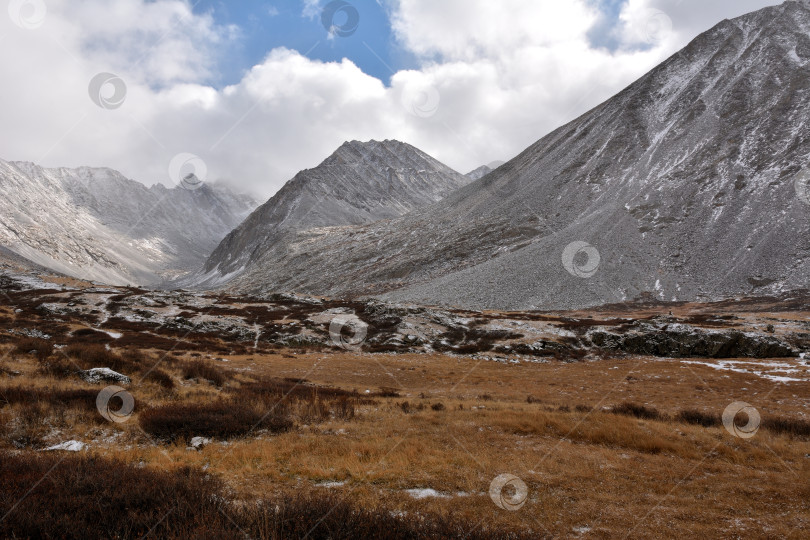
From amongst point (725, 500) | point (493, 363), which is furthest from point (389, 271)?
point (725, 500)

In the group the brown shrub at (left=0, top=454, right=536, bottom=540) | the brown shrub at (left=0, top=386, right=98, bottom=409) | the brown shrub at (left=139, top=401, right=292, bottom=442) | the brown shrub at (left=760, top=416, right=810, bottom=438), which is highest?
the brown shrub at (left=760, top=416, right=810, bottom=438)

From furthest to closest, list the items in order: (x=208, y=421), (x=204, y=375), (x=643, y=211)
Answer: (x=643, y=211) < (x=204, y=375) < (x=208, y=421)

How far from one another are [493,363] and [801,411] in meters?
22.7

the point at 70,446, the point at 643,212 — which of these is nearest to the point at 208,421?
the point at 70,446

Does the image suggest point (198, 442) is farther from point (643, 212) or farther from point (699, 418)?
point (643, 212)
